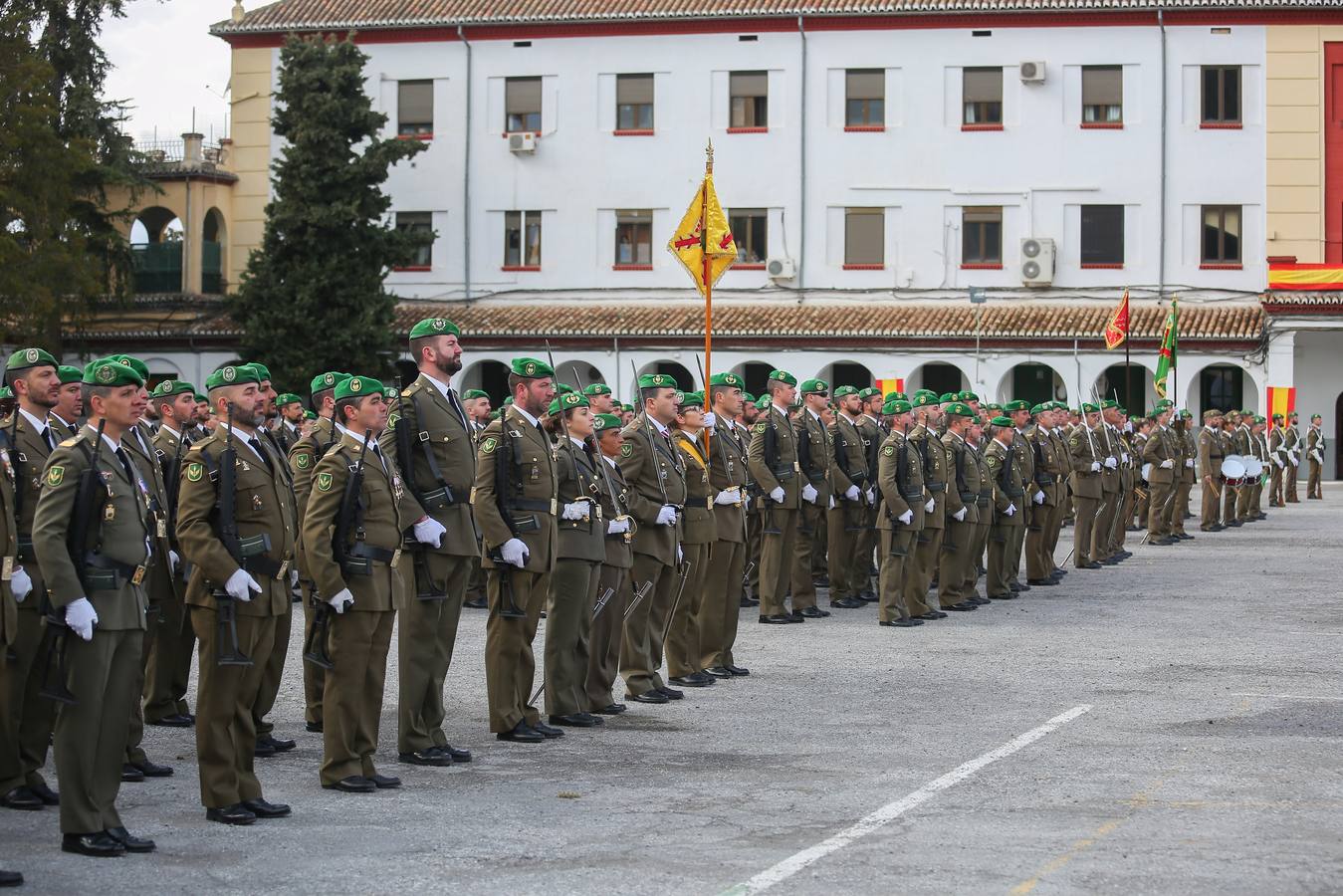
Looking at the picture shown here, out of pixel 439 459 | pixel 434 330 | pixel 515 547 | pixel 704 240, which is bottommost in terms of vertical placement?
pixel 515 547

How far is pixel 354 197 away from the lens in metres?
42.8

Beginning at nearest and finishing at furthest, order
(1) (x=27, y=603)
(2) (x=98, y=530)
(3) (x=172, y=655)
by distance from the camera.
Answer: (2) (x=98, y=530)
(1) (x=27, y=603)
(3) (x=172, y=655)

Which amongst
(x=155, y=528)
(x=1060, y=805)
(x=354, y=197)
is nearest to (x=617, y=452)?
(x=155, y=528)

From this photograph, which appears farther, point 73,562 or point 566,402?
point 566,402

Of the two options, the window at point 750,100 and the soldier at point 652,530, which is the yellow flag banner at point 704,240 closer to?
the soldier at point 652,530

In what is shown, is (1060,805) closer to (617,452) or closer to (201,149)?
(617,452)

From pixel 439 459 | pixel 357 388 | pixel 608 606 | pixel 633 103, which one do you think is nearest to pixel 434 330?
pixel 439 459

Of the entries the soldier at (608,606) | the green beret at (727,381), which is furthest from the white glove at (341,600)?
the green beret at (727,381)

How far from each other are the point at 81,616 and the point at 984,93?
131 feet

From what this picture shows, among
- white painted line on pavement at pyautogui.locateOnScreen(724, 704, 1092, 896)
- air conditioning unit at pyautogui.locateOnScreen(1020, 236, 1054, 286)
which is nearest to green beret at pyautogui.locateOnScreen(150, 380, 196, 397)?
white painted line on pavement at pyautogui.locateOnScreen(724, 704, 1092, 896)

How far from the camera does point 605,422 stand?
12.6 meters

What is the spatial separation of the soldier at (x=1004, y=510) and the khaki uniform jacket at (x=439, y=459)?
418 inches

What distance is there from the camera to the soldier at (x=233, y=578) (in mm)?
8430

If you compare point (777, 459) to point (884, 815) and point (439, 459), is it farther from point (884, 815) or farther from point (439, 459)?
point (884, 815)
